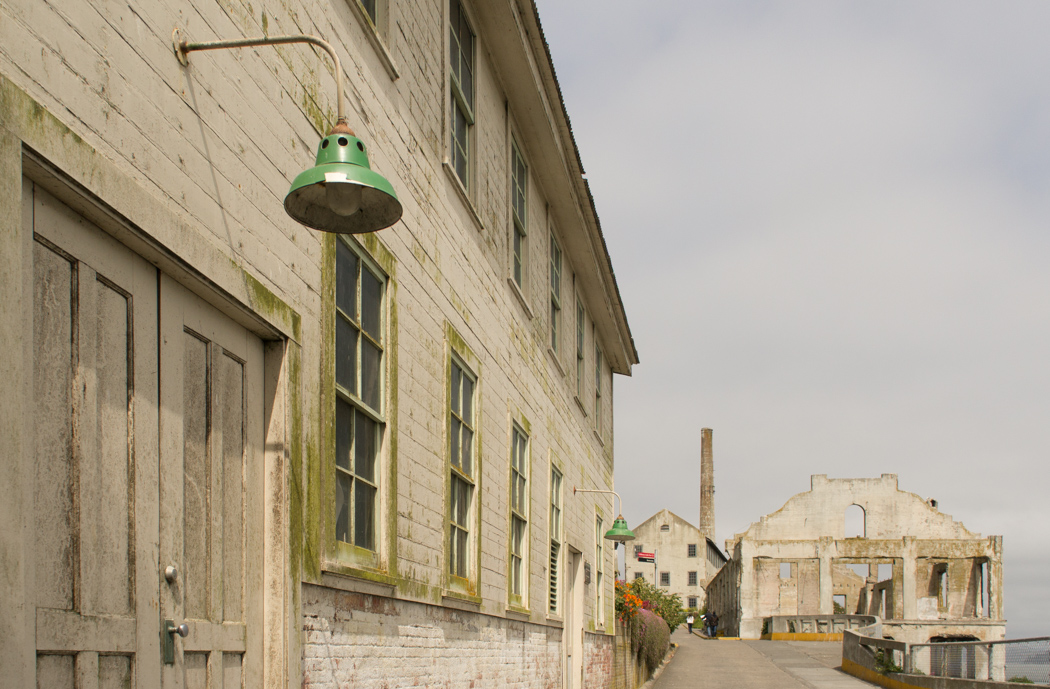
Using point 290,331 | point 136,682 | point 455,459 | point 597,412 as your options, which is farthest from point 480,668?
point 597,412

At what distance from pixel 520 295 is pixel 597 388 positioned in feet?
26.8

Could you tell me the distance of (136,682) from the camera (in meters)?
4.00

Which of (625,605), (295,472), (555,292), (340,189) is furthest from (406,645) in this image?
(625,605)

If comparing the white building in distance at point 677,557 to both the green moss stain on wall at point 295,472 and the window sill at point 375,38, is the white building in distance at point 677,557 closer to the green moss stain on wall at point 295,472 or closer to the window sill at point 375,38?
the window sill at point 375,38

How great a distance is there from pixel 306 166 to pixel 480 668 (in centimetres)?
521

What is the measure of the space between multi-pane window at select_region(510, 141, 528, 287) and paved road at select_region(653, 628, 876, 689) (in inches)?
507

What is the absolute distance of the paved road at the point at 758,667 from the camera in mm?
22719

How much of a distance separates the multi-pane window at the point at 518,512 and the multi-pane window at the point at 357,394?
14.3 ft

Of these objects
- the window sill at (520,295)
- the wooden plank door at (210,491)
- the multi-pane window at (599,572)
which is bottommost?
the multi-pane window at (599,572)

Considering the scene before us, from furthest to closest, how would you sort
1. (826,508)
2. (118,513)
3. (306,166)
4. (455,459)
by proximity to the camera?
(826,508) → (455,459) → (306,166) → (118,513)

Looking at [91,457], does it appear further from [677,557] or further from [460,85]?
[677,557]

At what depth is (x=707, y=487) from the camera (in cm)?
7850

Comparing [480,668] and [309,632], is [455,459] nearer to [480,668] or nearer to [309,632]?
[480,668]

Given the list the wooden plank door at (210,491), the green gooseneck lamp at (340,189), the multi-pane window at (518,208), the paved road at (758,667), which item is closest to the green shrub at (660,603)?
the paved road at (758,667)
